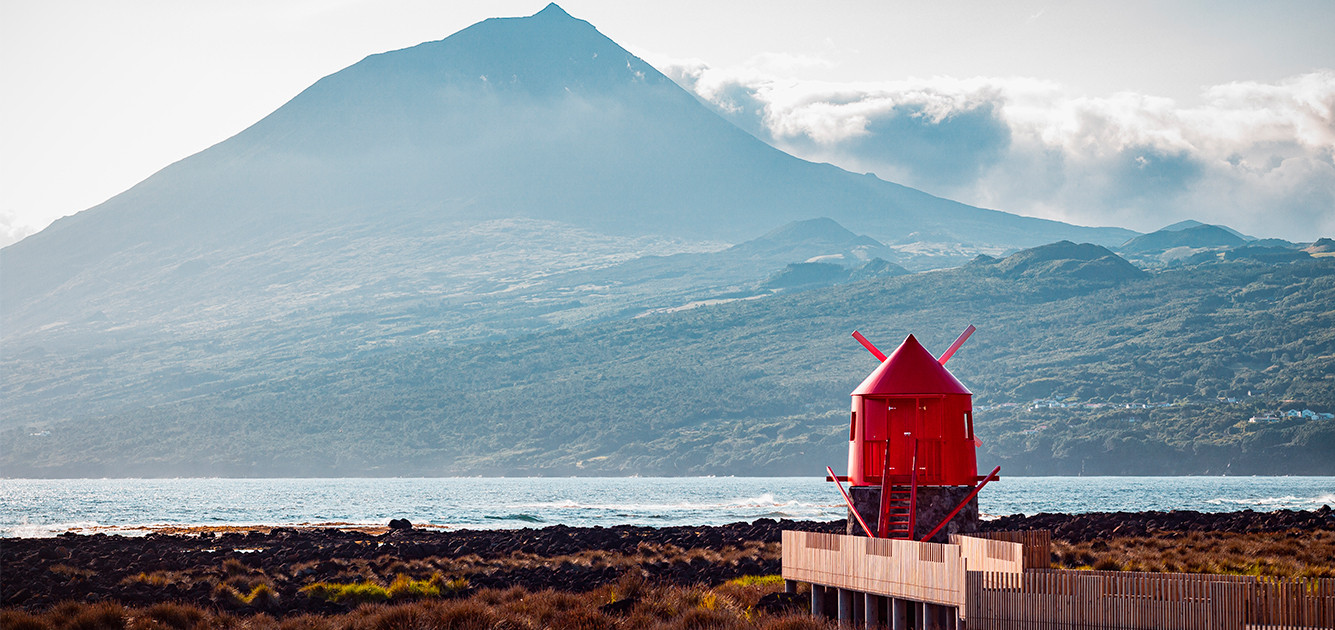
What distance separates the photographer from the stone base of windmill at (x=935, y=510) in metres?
22.6

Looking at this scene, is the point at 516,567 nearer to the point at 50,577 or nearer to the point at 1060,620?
the point at 50,577

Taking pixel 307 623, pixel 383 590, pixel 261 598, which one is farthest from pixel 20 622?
pixel 383 590

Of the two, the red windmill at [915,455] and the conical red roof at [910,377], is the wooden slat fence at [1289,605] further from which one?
the conical red roof at [910,377]

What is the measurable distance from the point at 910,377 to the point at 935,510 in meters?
2.42

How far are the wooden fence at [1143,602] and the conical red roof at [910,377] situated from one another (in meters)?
5.84

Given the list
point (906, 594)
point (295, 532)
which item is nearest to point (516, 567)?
point (906, 594)

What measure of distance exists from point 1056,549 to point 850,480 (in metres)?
13.2

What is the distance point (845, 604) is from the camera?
2197 centimetres

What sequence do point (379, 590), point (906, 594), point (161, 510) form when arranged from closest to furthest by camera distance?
1. point (906, 594)
2. point (379, 590)
3. point (161, 510)

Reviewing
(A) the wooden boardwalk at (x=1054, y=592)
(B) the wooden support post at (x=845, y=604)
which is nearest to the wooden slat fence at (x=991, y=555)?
(A) the wooden boardwalk at (x=1054, y=592)

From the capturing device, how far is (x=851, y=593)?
22125 mm

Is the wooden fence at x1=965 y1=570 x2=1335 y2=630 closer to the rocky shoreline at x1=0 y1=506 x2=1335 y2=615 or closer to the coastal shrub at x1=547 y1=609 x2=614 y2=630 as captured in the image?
the coastal shrub at x1=547 y1=609 x2=614 y2=630

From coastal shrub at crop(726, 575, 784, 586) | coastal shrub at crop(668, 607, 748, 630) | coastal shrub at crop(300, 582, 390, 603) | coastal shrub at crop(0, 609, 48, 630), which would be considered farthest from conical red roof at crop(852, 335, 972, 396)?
coastal shrub at crop(0, 609, 48, 630)

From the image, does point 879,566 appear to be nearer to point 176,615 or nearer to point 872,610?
point 872,610
